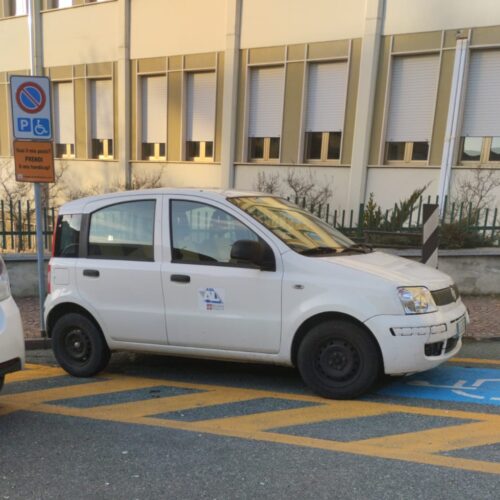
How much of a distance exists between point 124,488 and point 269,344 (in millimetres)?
1748

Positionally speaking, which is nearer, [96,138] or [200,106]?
[200,106]

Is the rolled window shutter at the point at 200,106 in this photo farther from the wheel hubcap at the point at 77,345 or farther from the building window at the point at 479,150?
the wheel hubcap at the point at 77,345

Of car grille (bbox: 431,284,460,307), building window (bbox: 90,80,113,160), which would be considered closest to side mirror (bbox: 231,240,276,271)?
car grille (bbox: 431,284,460,307)

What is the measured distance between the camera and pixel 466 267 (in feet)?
26.8

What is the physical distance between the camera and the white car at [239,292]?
4125mm

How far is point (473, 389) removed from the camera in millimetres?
4551

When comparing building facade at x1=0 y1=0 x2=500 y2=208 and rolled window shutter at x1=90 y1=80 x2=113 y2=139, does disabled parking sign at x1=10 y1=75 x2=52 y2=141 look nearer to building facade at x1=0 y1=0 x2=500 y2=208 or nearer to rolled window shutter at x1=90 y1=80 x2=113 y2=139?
building facade at x1=0 y1=0 x2=500 y2=208

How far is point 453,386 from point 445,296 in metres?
0.91

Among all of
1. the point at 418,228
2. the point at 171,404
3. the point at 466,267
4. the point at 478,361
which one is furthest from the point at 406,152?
the point at 171,404

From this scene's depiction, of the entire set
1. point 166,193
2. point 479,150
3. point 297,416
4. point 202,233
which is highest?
point 479,150

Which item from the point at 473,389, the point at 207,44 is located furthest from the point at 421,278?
the point at 207,44

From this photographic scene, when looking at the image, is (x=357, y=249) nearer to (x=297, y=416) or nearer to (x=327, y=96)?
(x=297, y=416)

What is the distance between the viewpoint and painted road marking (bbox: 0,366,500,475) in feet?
11.4

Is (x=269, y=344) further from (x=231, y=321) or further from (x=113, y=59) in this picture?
(x=113, y=59)
